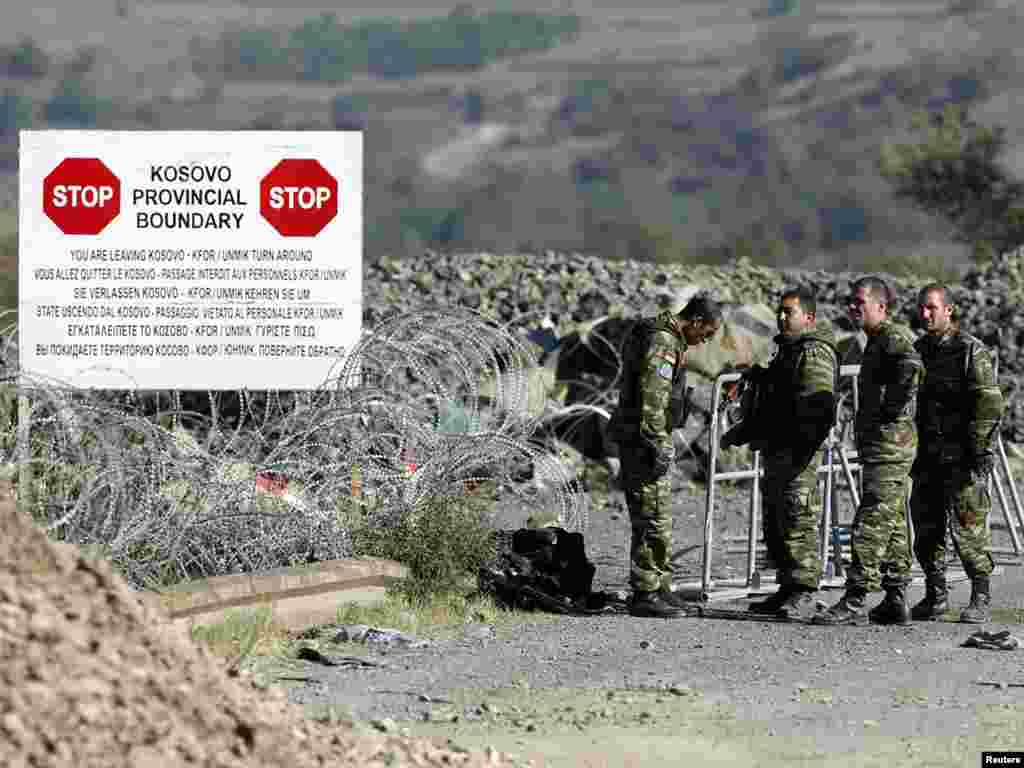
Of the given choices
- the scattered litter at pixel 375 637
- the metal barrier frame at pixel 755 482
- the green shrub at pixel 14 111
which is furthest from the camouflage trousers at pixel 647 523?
the green shrub at pixel 14 111

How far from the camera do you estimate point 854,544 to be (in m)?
10.6

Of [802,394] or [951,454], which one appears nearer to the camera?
[802,394]

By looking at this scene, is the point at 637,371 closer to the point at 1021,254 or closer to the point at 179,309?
the point at 179,309

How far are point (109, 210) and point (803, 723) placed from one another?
5.67m

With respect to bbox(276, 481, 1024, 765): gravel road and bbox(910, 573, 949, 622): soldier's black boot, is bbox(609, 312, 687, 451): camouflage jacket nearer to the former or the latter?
bbox(276, 481, 1024, 765): gravel road

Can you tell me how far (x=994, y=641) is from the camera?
10.0m

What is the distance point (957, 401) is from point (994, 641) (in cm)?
137

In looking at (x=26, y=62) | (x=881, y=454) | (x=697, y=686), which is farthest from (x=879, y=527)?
(x=26, y=62)

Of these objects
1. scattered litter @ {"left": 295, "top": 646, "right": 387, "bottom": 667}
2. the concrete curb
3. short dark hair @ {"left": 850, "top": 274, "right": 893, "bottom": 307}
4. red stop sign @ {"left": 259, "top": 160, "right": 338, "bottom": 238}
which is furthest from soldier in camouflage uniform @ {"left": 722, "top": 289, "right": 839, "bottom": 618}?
red stop sign @ {"left": 259, "top": 160, "right": 338, "bottom": 238}

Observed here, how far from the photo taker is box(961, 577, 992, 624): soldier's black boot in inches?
427

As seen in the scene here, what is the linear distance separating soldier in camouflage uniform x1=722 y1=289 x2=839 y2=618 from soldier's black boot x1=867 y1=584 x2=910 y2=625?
0.35 m

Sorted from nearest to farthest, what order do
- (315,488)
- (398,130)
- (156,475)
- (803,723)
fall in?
(803,723) < (156,475) < (315,488) < (398,130)

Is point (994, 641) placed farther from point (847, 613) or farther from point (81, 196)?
point (81, 196)

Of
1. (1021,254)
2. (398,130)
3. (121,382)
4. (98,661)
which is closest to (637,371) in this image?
(121,382)
